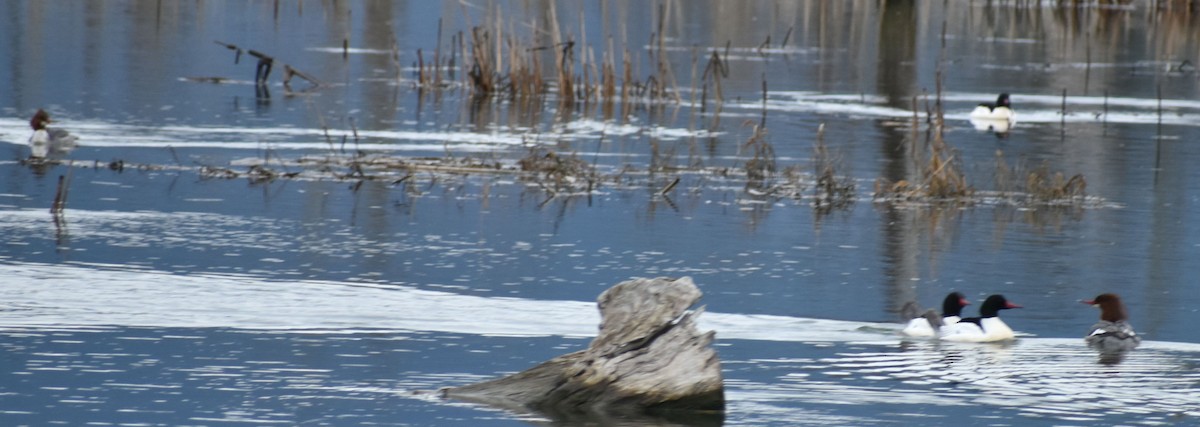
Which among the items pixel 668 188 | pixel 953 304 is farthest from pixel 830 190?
pixel 953 304

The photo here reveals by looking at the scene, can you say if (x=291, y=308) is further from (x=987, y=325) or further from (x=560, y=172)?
(x=560, y=172)

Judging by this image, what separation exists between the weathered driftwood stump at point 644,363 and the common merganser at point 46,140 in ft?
30.5

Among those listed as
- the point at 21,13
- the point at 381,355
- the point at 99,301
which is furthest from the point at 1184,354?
the point at 21,13

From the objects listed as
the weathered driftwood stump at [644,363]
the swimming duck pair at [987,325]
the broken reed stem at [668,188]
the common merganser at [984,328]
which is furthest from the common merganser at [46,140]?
the weathered driftwood stump at [644,363]

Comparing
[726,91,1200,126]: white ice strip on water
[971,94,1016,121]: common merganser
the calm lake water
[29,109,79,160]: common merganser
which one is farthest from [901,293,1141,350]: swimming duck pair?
[971,94,1016,121]: common merganser

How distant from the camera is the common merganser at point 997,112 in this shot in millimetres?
22047

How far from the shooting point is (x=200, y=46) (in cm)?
2980

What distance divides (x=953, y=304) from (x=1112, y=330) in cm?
88

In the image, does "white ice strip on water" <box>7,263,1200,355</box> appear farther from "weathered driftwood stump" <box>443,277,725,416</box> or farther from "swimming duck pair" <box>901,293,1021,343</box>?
"weathered driftwood stump" <box>443,277,725,416</box>

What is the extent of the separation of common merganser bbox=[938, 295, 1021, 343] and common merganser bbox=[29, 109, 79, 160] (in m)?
8.83

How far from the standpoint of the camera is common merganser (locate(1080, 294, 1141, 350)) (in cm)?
952

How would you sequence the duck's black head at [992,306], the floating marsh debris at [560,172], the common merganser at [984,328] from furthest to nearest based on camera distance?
1. the floating marsh debris at [560,172]
2. the duck's black head at [992,306]
3. the common merganser at [984,328]

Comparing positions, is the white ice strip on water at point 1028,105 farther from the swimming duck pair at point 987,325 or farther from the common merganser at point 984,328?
the common merganser at point 984,328

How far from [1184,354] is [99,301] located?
17.5 ft
